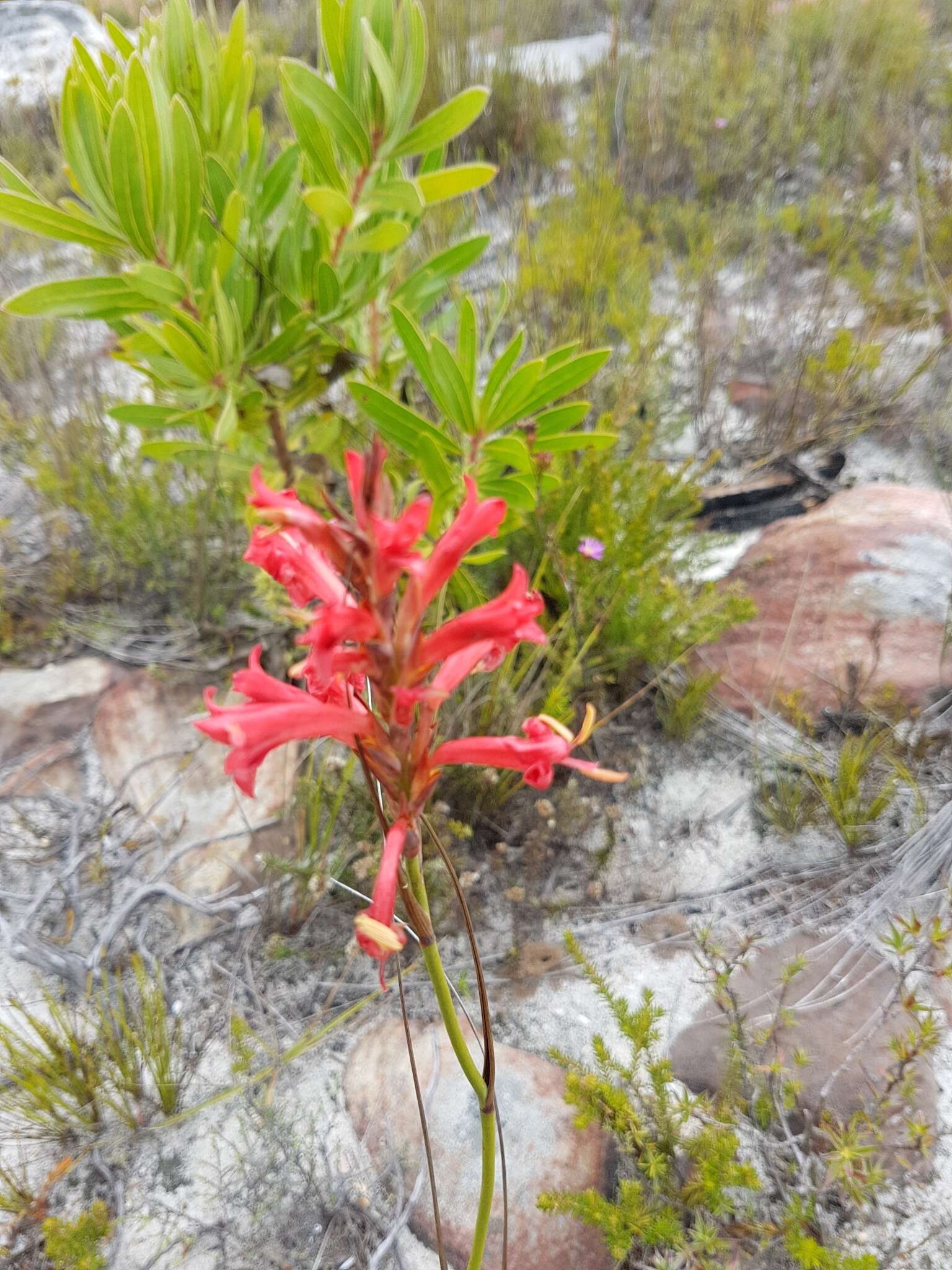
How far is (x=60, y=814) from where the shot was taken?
1.97 meters

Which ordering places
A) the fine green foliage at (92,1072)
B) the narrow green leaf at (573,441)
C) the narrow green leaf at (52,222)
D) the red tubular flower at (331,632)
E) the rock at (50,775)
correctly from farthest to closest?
1. the rock at (50,775)
2. the narrow green leaf at (573,441)
3. the fine green foliage at (92,1072)
4. the narrow green leaf at (52,222)
5. the red tubular flower at (331,632)

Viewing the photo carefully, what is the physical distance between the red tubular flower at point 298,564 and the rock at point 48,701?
1.56 m

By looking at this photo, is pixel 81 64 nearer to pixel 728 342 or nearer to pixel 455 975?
pixel 455 975

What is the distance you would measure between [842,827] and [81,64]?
2242mm

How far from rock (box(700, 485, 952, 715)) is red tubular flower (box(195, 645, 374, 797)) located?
1495 millimetres

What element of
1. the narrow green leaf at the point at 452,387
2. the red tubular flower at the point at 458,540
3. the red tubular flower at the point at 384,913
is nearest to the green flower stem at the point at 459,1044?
the red tubular flower at the point at 384,913

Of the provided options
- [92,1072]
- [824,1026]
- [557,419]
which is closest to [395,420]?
[557,419]

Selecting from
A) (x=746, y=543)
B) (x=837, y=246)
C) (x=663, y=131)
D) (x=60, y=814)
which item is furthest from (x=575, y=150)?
Answer: (x=60, y=814)

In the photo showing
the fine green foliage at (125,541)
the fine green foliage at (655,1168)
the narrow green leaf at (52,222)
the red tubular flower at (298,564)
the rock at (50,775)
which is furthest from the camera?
the fine green foliage at (125,541)

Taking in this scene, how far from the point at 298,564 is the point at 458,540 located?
0.60 ft

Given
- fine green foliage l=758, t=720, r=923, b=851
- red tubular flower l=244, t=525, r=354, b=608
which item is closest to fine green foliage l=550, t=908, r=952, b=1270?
fine green foliage l=758, t=720, r=923, b=851

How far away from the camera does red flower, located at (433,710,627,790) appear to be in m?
0.83

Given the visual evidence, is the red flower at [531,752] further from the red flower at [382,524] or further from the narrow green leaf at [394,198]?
the narrow green leaf at [394,198]

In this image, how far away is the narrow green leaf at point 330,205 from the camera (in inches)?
50.7
